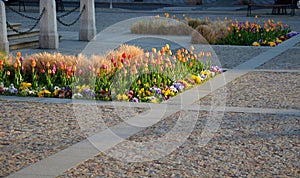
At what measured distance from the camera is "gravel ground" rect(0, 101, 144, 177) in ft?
22.2

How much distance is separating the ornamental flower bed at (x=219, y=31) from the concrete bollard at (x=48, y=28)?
3652 millimetres

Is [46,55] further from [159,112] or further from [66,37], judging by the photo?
[66,37]

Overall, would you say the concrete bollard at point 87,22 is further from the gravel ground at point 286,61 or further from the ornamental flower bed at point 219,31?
the gravel ground at point 286,61

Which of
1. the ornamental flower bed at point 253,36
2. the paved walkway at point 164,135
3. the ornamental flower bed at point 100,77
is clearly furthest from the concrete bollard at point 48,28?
the paved walkway at point 164,135

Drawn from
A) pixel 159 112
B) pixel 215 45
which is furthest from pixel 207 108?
pixel 215 45

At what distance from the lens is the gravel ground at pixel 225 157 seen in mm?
6254

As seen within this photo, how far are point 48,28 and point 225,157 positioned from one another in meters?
10.6

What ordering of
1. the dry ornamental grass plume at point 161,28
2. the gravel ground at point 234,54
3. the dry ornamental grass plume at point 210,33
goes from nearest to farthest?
the gravel ground at point 234,54 → the dry ornamental grass plume at point 210,33 → the dry ornamental grass plume at point 161,28

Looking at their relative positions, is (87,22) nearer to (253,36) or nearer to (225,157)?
(253,36)

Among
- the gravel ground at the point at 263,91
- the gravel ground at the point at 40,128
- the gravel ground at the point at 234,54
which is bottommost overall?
the gravel ground at the point at 234,54

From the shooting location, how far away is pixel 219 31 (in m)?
18.4

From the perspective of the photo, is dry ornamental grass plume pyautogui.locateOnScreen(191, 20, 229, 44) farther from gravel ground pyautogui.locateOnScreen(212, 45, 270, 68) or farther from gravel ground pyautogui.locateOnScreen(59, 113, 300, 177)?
gravel ground pyautogui.locateOnScreen(59, 113, 300, 177)

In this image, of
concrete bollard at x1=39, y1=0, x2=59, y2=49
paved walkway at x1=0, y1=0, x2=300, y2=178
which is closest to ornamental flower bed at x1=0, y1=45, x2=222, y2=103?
paved walkway at x1=0, y1=0, x2=300, y2=178

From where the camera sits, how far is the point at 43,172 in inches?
242
